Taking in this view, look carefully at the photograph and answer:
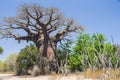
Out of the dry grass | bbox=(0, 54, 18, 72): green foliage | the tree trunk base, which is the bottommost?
the dry grass

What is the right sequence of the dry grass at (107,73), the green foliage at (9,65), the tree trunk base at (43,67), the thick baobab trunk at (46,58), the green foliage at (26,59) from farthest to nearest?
the green foliage at (9,65) < the green foliage at (26,59) < the thick baobab trunk at (46,58) < the tree trunk base at (43,67) < the dry grass at (107,73)

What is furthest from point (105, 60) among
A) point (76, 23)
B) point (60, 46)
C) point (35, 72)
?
point (60, 46)

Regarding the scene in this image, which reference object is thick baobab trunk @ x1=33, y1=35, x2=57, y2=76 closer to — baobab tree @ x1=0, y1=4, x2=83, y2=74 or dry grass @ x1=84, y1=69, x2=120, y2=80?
baobab tree @ x1=0, y1=4, x2=83, y2=74

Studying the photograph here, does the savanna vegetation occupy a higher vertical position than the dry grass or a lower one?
higher

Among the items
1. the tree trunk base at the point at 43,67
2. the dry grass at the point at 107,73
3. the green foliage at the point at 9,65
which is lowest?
the dry grass at the point at 107,73

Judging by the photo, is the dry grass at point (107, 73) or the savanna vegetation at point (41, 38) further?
the savanna vegetation at point (41, 38)

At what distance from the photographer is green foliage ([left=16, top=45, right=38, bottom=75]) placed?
96.1ft

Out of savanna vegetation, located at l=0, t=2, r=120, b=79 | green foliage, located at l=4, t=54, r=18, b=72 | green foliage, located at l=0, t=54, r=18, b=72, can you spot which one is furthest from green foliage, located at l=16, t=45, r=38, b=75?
green foliage, located at l=0, t=54, r=18, b=72

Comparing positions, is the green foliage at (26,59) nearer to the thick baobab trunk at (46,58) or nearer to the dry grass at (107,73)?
the thick baobab trunk at (46,58)

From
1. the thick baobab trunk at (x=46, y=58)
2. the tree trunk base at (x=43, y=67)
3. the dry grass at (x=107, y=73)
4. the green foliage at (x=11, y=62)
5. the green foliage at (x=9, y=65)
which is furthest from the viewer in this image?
the green foliage at (x=9, y=65)

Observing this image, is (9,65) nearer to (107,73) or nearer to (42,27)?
(42,27)

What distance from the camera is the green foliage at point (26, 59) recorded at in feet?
96.1

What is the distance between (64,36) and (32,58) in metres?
4.94

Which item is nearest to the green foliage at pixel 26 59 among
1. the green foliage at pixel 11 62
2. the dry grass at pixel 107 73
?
the green foliage at pixel 11 62
